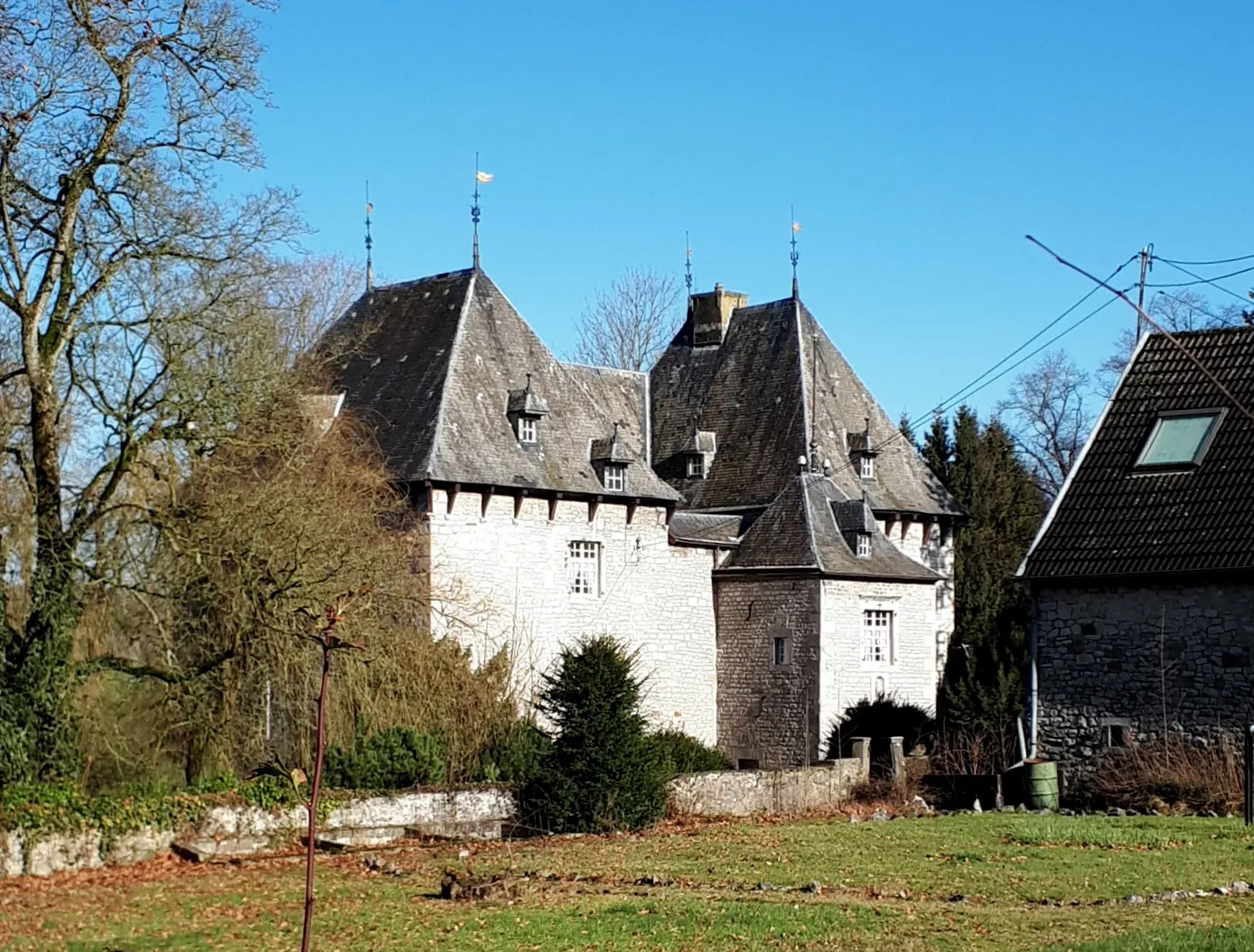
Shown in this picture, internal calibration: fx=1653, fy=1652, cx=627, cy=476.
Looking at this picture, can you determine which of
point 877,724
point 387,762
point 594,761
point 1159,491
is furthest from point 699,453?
point 387,762

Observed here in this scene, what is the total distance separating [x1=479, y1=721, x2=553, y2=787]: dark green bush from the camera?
22125 millimetres

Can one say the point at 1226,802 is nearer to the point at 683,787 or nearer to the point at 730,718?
the point at 683,787

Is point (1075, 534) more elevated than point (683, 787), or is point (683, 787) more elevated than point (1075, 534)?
point (1075, 534)

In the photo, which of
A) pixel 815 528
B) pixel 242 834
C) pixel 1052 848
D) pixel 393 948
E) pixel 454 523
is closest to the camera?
pixel 393 948

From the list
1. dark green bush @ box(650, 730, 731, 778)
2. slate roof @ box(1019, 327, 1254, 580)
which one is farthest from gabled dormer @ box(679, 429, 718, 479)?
slate roof @ box(1019, 327, 1254, 580)

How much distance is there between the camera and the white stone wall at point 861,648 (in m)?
32.8

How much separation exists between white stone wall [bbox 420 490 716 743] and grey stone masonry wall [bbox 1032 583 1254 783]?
24.6 ft

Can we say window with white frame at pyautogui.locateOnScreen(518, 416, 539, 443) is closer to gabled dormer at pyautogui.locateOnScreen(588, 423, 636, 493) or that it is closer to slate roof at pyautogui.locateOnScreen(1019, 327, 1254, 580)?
gabled dormer at pyautogui.locateOnScreen(588, 423, 636, 493)

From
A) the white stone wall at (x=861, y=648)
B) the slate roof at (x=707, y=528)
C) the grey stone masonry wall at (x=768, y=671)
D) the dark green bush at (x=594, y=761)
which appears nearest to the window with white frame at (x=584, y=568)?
the slate roof at (x=707, y=528)

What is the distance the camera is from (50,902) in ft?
51.1

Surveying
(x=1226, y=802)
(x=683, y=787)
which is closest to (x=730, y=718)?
(x=683, y=787)

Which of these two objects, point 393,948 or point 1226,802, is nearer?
point 393,948

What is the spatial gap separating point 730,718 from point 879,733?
172 inches

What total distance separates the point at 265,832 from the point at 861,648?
54.0 feet
